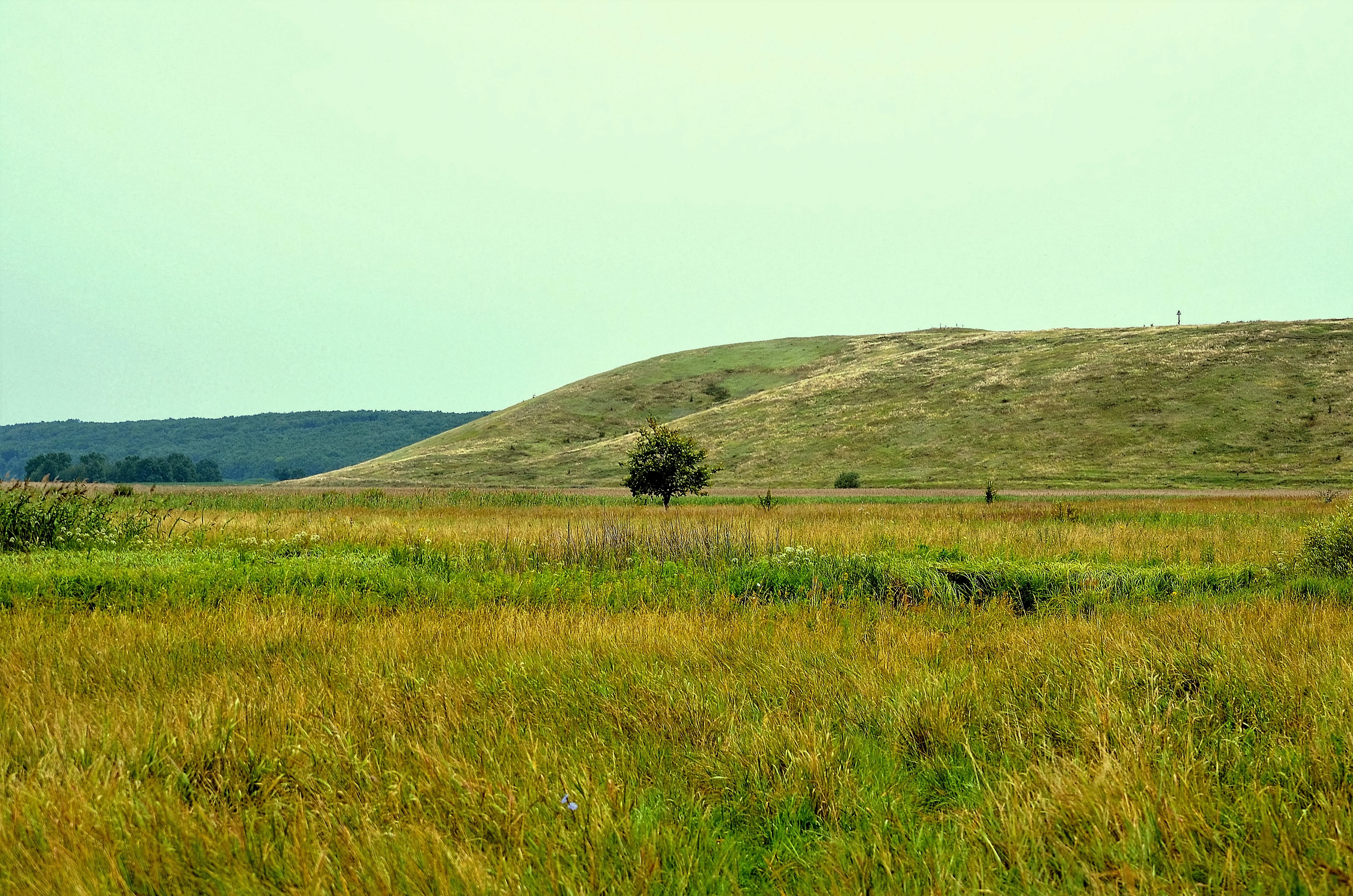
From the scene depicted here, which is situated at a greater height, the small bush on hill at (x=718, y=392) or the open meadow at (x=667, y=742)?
the small bush on hill at (x=718, y=392)

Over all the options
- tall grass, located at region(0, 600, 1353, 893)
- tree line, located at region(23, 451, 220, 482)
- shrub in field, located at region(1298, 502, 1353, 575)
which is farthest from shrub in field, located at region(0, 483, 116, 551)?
tree line, located at region(23, 451, 220, 482)

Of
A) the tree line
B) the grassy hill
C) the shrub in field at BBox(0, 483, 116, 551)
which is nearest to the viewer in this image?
the shrub in field at BBox(0, 483, 116, 551)

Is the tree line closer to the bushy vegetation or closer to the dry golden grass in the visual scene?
the dry golden grass

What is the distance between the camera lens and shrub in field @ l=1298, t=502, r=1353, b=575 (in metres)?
11.4

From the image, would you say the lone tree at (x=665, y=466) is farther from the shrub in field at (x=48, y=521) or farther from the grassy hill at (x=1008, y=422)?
the grassy hill at (x=1008, y=422)

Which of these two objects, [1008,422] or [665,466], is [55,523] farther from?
[1008,422]

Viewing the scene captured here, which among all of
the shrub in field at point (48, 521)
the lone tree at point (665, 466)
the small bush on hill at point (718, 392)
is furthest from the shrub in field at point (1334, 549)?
the small bush on hill at point (718, 392)

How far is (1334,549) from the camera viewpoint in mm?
11672

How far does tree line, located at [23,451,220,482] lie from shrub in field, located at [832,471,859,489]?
12343 cm

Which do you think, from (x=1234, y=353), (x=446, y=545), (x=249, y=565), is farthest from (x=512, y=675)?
(x=1234, y=353)

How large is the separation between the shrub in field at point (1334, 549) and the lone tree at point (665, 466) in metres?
28.1

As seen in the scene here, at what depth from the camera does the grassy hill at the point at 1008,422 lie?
197 ft

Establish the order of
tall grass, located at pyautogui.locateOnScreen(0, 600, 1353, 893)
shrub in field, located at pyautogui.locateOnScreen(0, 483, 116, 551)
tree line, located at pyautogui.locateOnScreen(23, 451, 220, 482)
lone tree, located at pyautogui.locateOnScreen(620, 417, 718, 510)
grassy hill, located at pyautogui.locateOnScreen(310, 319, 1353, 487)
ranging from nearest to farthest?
tall grass, located at pyautogui.locateOnScreen(0, 600, 1353, 893), shrub in field, located at pyautogui.locateOnScreen(0, 483, 116, 551), lone tree, located at pyautogui.locateOnScreen(620, 417, 718, 510), grassy hill, located at pyautogui.locateOnScreen(310, 319, 1353, 487), tree line, located at pyautogui.locateOnScreen(23, 451, 220, 482)

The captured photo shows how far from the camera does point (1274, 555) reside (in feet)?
43.2
